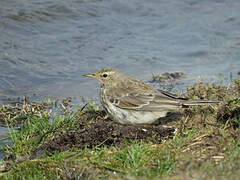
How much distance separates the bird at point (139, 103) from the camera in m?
6.80

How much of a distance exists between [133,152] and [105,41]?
26.5 feet

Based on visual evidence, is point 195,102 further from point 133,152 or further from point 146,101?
point 133,152

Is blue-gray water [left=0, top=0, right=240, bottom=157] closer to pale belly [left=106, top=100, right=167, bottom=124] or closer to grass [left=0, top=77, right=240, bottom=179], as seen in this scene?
pale belly [left=106, top=100, right=167, bottom=124]

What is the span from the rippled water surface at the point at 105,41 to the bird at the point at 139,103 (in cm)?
239

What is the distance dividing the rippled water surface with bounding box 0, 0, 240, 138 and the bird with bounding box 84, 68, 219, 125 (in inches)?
94.3

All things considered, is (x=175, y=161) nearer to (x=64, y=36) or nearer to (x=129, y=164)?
(x=129, y=164)

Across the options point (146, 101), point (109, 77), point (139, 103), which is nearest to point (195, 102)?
point (146, 101)

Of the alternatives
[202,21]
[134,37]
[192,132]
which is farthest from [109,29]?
[192,132]

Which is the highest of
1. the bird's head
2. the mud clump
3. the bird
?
the bird's head

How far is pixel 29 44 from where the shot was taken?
1186 cm

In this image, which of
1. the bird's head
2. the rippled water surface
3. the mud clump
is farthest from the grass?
the rippled water surface

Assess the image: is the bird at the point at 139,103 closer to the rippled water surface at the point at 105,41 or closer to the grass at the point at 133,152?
the grass at the point at 133,152

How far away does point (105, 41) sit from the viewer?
12648mm

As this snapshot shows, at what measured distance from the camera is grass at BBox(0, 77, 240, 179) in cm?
446
